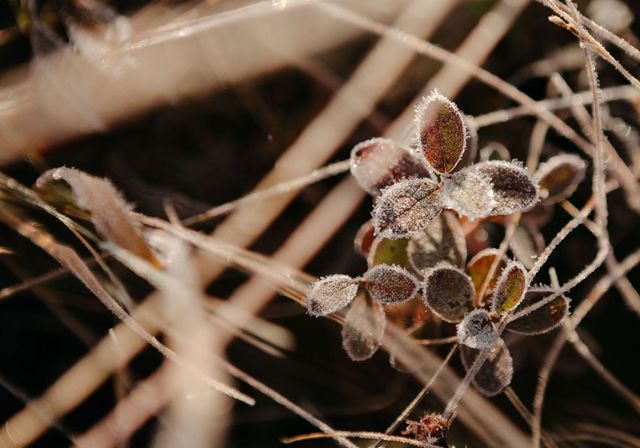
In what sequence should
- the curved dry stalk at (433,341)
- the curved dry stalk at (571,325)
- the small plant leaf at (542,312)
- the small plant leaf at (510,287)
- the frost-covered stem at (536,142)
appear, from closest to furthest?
1. the small plant leaf at (510,287)
2. the small plant leaf at (542,312)
3. the curved dry stalk at (433,341)
4. the curved dry stalk at (571,325)
5. the frost-covered stem at (536,142)

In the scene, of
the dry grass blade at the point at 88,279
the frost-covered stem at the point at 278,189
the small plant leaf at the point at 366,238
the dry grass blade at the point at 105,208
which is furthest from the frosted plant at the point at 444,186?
the dry grass blade at the point at 105,208

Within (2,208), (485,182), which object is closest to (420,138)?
(485,182)

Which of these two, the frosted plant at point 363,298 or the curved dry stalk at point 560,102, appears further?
the curved dry stalk at point 560,102

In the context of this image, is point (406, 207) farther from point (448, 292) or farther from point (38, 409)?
point (38, 409)

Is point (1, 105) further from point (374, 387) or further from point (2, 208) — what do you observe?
point (374, 387)

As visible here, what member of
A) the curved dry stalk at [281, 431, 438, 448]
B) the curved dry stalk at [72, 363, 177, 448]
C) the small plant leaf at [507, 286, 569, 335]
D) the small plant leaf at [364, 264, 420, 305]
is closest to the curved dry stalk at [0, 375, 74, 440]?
the curved dry stalk at [72, 363, 177, 448]

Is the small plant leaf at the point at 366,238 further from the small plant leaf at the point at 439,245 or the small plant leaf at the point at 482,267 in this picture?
the small plant leaf at the point at 482,267
